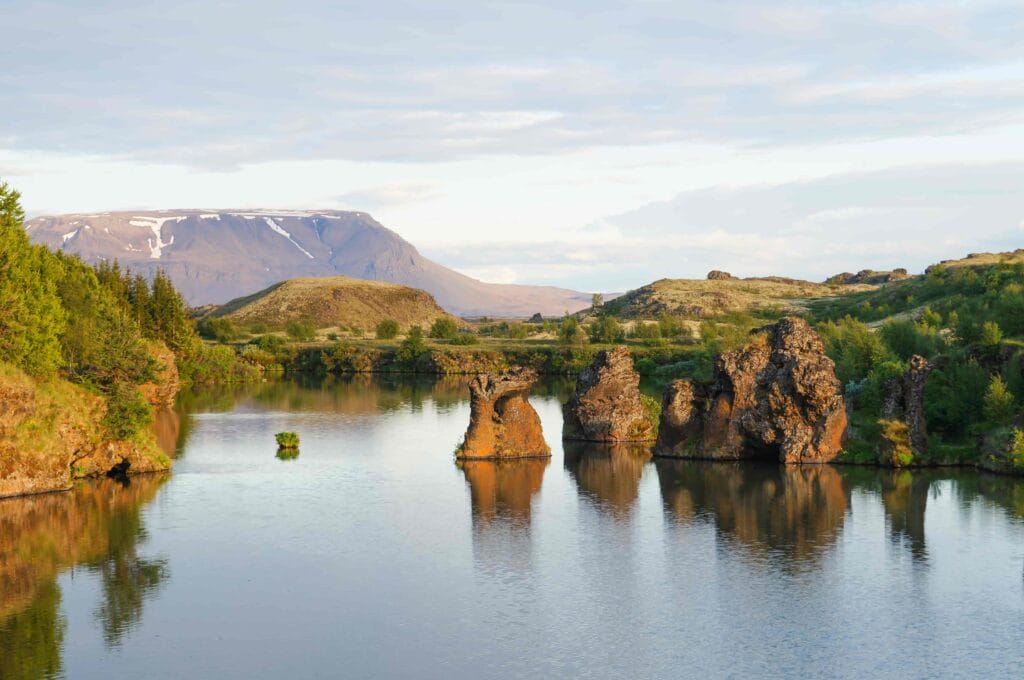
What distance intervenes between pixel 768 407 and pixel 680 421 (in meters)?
6.43

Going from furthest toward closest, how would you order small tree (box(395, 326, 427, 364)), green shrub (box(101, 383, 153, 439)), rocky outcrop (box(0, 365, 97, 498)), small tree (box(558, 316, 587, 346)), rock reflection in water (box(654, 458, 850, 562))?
small tree (box(558, 316, 587, 346))
small tree (box(395, 326, 427, 364))
green shrub (box(101, 383, 153, 439))
rocky outcrop (box(0, 365, 97, 498))
rock reflection in water (box(654, 458, 850, 562))

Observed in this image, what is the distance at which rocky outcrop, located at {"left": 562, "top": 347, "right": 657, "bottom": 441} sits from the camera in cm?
7844

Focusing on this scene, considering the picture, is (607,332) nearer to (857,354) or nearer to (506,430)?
(857,354)

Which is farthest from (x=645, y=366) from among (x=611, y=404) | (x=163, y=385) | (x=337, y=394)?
(x=611, y=404)

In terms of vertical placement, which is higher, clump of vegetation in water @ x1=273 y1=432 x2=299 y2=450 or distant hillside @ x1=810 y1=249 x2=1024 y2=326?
distant hillside @ x1=810 y1=249 x2=1024 y2=326

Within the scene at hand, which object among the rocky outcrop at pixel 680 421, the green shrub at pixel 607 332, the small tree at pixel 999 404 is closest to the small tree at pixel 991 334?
the small tree at pixel 999 404

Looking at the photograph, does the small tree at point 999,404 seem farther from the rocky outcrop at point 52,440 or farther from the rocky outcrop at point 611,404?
the rocky outcrop at point 52,440

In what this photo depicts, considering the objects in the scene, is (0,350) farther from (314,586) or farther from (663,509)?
(663,509)

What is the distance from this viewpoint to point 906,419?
68750 mm

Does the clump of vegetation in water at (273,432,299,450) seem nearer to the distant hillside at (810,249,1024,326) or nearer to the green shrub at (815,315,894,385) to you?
the green shrub at (815,315,894,385)

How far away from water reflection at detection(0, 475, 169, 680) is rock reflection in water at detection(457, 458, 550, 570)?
13.4 metres

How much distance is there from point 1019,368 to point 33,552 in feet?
186

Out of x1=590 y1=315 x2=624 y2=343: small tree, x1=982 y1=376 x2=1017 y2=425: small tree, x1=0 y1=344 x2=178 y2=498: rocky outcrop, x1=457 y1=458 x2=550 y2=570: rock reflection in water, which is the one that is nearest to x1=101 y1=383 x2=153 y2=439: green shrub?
x1=0 y1=344 x2=178 y2=498: rocky outcrop

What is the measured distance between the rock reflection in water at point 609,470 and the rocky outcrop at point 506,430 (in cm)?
282
